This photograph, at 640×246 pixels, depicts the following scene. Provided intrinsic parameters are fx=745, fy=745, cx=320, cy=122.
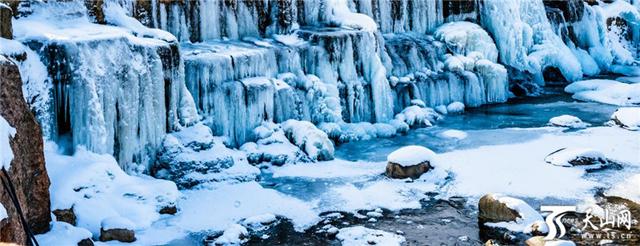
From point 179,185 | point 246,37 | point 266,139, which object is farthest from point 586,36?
point 179,185

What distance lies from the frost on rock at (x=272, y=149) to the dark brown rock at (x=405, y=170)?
209cm

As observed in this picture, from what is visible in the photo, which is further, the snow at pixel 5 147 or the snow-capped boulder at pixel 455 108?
the snow-capped boulder at pixel 455 108

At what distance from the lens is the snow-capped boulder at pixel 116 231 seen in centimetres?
1054

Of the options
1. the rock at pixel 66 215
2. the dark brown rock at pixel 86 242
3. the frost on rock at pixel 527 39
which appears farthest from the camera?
the frost on rock at pixel 527 39

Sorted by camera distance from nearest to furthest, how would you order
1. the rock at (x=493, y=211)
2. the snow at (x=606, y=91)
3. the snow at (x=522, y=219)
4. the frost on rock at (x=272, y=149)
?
1. the snow at (x=522, y=219)
2. the rock at (x=493, y=211)
3. the frost on rock at (x=272, y=149)
4. the snow at (x=606, y=91)

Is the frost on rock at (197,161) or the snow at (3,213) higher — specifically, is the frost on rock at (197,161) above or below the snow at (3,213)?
below

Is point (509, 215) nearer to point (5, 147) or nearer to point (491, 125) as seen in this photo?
point (5, 147)

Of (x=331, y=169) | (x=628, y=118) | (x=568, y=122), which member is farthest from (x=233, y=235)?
(x=628, y=118)

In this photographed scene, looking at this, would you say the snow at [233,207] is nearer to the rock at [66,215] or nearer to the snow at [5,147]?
the rock at [66,215]

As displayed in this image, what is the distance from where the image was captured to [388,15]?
2305 cm

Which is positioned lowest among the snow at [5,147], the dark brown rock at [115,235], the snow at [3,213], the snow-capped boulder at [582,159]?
the snow-capped boulder at [582,159]

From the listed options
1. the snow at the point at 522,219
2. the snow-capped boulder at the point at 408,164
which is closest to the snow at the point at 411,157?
the snow-capped boulder at the point at 408,164

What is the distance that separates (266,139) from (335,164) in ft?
5.28

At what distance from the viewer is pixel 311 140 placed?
16094mm
